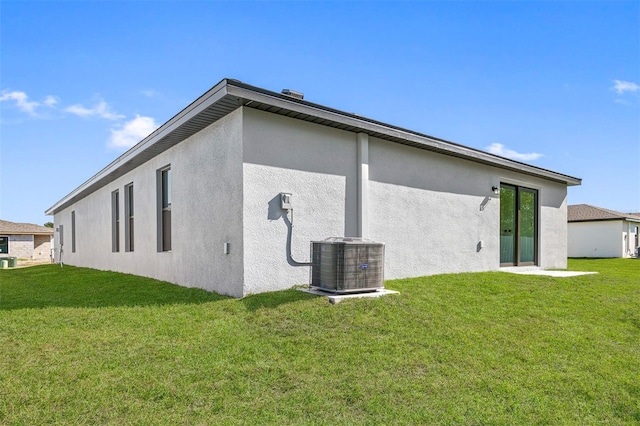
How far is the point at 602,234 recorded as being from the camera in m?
26.2

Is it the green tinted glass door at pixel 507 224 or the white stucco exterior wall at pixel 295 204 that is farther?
the green tinted glass door at pixel 507 224

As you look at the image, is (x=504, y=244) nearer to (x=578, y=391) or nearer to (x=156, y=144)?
(x=578, y=391)

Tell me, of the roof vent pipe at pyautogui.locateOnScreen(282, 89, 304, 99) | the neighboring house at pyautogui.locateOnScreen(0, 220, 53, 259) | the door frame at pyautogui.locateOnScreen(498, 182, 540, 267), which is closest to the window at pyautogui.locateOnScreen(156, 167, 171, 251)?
the roof vent pipe at pyautogui.locateOnScreen(282, 89, 304, 99)

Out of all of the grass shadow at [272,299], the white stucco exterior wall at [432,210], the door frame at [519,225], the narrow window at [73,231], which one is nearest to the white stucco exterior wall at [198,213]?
the grass shadow at [272,299]

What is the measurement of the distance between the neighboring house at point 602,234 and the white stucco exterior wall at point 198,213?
28246 millimetres

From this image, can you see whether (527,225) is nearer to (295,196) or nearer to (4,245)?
(295,196)

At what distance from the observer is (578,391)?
3.74m

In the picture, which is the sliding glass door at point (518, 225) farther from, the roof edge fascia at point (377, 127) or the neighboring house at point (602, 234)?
the neighboring house at point (602, 234)

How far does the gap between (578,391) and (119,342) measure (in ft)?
15.8

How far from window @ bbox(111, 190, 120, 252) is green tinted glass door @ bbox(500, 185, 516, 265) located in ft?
38.7

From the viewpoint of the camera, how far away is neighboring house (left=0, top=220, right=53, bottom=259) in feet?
98.9

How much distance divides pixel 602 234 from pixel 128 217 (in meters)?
28.9

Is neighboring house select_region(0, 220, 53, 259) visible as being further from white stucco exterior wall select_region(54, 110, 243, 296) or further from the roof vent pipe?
the roof vent pipe

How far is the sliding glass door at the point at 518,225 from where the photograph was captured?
11047mm
